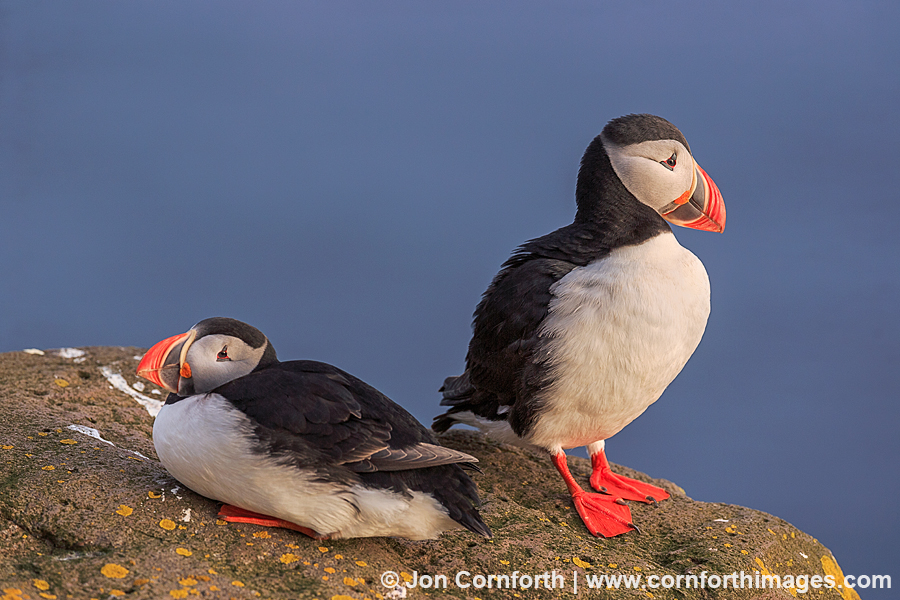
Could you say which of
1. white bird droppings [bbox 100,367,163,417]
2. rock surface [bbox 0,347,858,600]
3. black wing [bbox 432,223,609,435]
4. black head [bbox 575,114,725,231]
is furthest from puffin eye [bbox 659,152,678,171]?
white bird droppings [bbox 100,367,163,417]

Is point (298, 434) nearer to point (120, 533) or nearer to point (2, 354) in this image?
point (120, 533)

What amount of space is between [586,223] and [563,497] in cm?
159

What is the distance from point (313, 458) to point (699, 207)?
8.62 feet

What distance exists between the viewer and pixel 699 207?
4562 millimetres

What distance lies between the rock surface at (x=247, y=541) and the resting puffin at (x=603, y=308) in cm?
35

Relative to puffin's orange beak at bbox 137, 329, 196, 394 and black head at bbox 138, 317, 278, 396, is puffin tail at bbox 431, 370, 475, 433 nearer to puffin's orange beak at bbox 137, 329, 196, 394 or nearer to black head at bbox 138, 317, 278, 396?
black head at bbox 138, 317, 278, 396

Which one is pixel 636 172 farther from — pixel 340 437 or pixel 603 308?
pixel 340 437

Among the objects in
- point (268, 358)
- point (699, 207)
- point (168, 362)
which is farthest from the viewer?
point (699, 207)

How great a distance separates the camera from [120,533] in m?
3.32

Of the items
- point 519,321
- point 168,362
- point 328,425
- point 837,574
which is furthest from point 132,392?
point 837,574

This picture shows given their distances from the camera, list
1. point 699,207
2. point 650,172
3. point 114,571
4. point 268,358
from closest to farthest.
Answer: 1. point 114,571
2. point 268,358
3. point 650,172
4. point 699,207

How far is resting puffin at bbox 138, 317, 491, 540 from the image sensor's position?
3301 mm

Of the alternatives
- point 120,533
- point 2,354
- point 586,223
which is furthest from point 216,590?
point 2,354

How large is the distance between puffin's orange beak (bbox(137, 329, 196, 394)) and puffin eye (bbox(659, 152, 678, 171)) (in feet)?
8.50
